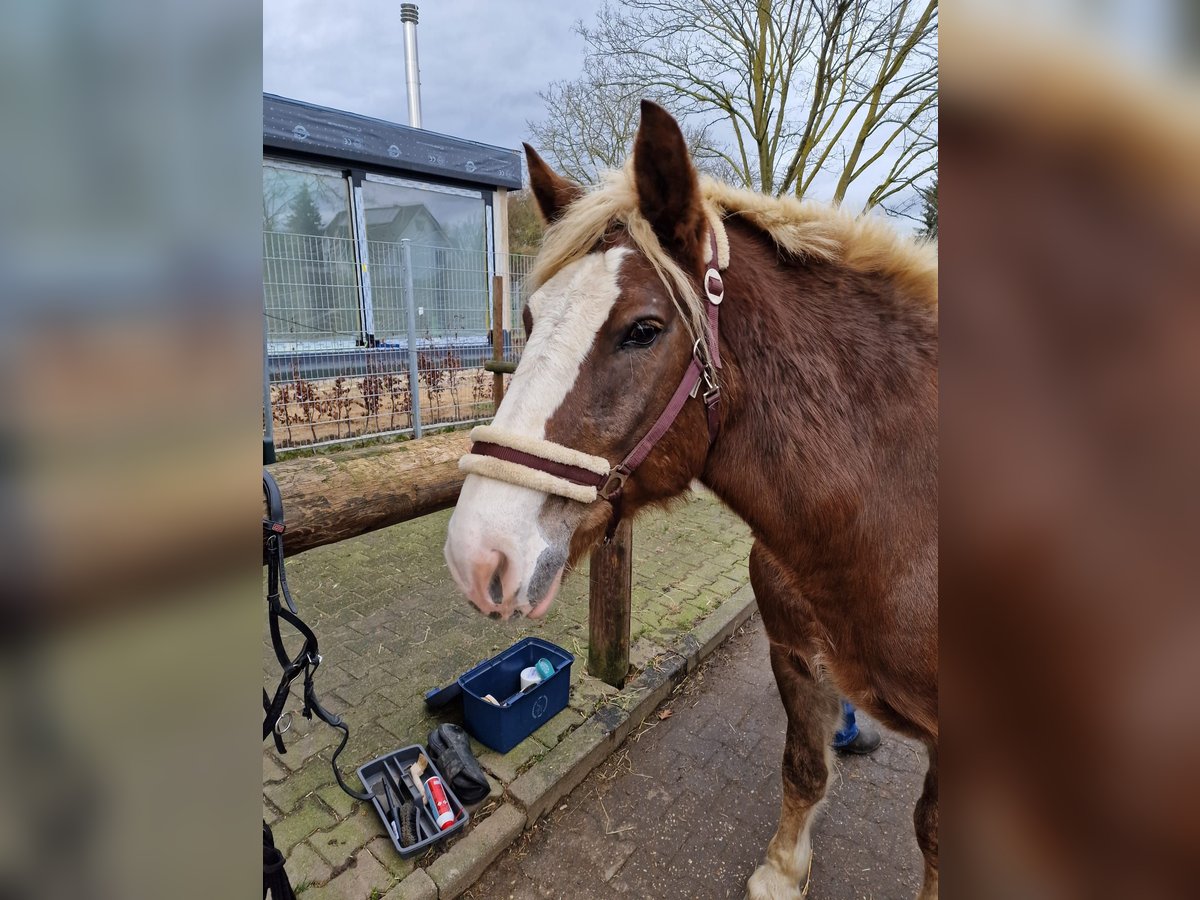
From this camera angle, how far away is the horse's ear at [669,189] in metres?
1.41

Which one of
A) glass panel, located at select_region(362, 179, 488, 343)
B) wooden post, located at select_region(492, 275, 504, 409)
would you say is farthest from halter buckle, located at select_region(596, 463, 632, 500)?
glass panel, located at select_region(362, 179, 488, 343)

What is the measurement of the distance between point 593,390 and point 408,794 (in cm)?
201

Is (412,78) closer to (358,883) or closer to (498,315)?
(498,315)

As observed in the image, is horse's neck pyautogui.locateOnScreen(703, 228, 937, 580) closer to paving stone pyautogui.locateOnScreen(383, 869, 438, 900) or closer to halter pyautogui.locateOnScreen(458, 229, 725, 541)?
halter pyautogui.locateOnScreen(458, 229, 725, 541)

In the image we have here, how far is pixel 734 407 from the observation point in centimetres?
154

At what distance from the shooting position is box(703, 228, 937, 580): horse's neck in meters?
1.49

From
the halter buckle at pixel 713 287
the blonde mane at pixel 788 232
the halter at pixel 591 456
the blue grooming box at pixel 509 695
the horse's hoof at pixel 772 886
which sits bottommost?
the horse's hoof at pixel 772 886

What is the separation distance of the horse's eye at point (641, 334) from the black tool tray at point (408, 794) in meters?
1.95

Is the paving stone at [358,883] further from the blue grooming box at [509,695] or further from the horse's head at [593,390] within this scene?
the horse's head at [593,390]

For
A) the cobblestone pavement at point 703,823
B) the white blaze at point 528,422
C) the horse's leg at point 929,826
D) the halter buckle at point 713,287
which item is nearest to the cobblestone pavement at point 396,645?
the cobblestone pavement at point 703,823

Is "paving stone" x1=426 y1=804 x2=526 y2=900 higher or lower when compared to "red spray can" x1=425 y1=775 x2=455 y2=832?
lower

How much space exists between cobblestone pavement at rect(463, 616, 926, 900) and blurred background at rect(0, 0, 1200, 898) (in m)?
2.43
